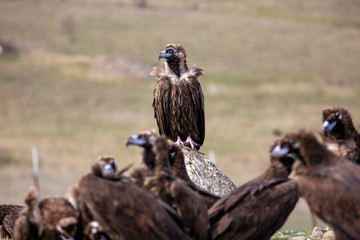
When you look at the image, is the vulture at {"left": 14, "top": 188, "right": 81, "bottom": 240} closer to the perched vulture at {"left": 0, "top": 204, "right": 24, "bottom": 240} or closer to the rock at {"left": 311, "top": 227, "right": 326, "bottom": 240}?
the perched vulture at {"left": 0, "top": 204, "right": 24, "bottom": 240}

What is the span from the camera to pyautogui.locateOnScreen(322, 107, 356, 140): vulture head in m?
8.62

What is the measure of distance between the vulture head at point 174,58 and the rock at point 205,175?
2067 millimetres

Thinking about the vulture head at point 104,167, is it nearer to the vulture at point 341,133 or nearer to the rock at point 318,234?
the vulture at point 341,133

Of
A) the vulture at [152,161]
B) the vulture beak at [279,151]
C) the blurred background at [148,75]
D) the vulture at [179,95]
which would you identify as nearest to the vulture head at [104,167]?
the vulture at [152,161]

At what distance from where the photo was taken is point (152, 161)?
8.38 meters

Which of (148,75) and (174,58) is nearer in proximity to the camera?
(174,58)

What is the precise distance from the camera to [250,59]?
209ft

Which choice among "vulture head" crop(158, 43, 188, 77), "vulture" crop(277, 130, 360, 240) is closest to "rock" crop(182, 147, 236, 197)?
"vulture head" crop(158, 43, 188, 77)

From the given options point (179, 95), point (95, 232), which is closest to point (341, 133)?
point (95, 232)

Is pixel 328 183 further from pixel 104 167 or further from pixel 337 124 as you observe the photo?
pixel 104 167

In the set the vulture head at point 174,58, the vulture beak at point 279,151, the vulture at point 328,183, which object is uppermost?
the vulture head at point 174,58

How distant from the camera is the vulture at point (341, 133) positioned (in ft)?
28.3

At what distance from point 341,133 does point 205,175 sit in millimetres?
2690

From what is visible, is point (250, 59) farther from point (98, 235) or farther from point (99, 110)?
→ point (98, 235)
